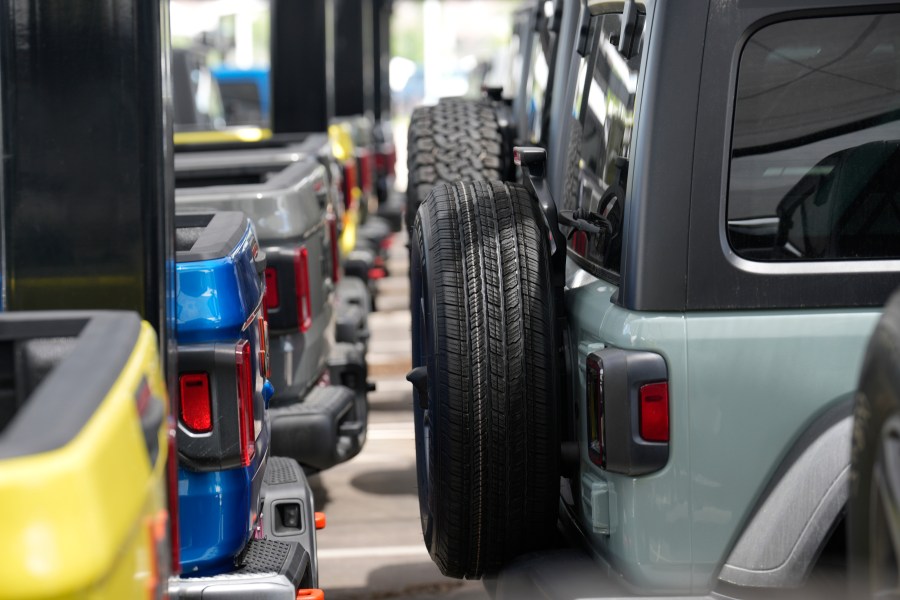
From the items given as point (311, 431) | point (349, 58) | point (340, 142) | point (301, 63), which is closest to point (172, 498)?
point (311, 431)

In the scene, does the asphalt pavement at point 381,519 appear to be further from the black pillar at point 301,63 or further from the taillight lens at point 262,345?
the black pillar at point 301,63

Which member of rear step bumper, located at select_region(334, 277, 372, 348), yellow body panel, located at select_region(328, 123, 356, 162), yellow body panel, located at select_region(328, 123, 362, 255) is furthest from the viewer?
yellow body panel, located at select_region(328, 123, 356, 162)

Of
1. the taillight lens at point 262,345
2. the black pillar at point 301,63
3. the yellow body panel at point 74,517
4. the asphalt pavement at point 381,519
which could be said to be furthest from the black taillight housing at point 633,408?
the black pillar at point 301,63

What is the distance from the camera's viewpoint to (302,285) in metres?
5.57

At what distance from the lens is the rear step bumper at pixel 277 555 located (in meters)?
3.41

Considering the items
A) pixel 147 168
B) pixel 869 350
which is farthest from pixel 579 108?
pixel 869 350

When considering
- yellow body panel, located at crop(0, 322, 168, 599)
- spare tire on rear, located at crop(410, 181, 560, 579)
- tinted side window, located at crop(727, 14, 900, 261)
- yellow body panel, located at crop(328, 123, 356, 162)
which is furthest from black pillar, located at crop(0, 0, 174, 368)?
yellow body panel, located at crop(328, 123, 356, 162)

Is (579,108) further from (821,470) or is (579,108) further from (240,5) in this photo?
(240,5)

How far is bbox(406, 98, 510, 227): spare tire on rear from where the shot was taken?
6.02m

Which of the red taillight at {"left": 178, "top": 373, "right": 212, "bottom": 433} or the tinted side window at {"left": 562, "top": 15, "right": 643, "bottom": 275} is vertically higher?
the tinted side window at {"left": 562, "top": 15, "right": 643, "bottom": 275}

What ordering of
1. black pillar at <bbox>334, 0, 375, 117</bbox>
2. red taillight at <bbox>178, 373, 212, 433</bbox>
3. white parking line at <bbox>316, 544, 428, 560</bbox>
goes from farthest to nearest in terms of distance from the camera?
black pillar at <bbox>334, 0, 375, 117</bbox> < white parking line at <bbox>316, 544, 428, 560</bbox> < red taillight at <bbox>178, 373, 212, 433</bbox>

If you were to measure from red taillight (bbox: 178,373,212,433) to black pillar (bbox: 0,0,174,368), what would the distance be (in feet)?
1.05

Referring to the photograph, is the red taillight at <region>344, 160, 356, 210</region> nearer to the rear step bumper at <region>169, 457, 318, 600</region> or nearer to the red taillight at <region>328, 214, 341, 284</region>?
the red taillight at <region>328, 214, 341, 284</region>

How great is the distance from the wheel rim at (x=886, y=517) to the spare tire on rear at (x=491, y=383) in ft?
4.75
